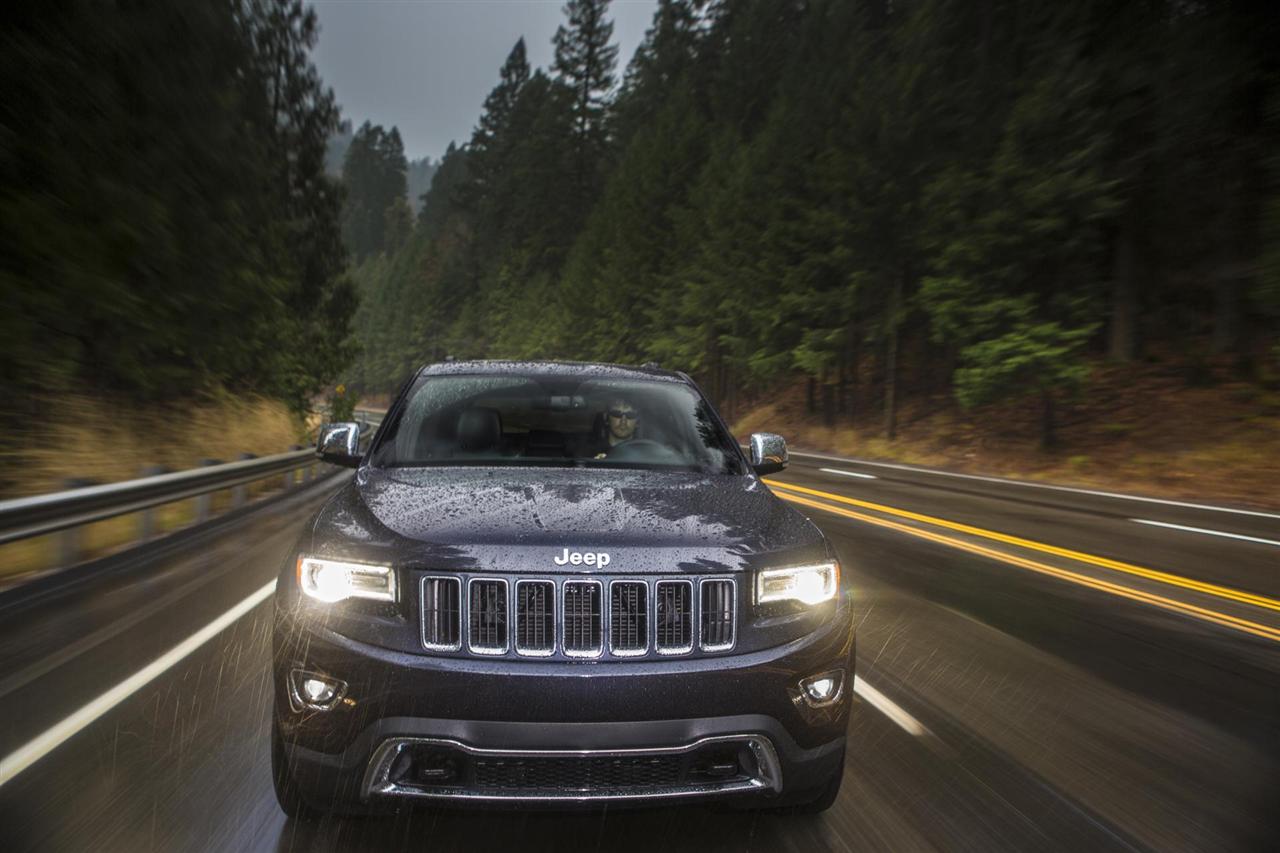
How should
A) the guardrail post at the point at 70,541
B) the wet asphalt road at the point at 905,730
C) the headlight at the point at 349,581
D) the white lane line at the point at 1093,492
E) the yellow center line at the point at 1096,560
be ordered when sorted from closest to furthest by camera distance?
the headlight at the point at 349,581
the wet asphalt road at the point at 905,730
the yellow center line at the point at 1096,560
the guardrail post at the point at 70,541
the white lane line at the point at 1093,492

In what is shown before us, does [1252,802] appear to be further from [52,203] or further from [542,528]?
[52,203]

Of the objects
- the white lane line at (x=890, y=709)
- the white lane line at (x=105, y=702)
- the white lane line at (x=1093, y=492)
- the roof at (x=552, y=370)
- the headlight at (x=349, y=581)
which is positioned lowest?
the white lane line at (x=1093, y=492)

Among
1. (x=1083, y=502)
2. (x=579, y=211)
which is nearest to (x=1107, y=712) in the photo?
(x=1083, y=502)

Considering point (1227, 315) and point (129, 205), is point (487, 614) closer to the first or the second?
point (129, 205)

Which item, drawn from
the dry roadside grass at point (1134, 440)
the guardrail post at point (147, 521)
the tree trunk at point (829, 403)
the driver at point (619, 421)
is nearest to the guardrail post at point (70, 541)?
the guardrail post at point (147, 521)

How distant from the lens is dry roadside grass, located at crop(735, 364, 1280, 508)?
17.9 m

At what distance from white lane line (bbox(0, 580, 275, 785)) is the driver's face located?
2.66 metres

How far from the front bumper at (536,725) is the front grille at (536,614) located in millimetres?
76

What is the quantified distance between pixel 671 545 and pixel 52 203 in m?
11.3

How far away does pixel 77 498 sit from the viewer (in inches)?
303

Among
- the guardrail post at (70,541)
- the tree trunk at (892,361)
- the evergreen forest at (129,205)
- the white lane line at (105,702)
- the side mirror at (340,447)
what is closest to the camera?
the white lane line at (105,702)

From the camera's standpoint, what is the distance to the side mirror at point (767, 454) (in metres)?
4.88

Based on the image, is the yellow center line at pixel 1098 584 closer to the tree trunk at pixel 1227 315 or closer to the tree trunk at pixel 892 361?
the tree trunk at pixel 1227 315

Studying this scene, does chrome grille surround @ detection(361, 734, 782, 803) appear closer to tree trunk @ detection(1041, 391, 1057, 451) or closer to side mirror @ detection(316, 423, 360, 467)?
side mirror @ detection(316, 423, 360, 467)
